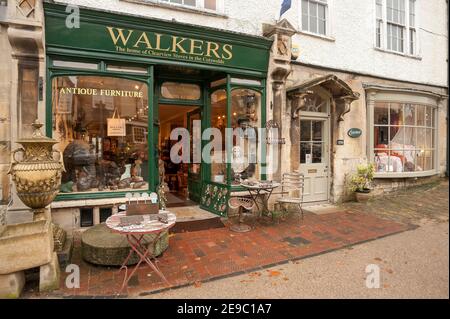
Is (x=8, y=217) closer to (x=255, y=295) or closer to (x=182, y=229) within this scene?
(x=182, y=229)

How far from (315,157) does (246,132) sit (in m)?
2.41

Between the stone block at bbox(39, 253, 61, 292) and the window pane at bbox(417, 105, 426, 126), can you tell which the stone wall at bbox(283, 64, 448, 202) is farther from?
the stone block at bbox(39, 253, 61, 292)

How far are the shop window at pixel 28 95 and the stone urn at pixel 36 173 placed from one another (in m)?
0.99

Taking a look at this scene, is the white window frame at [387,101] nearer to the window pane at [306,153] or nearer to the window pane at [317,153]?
the window pane at [317,153]

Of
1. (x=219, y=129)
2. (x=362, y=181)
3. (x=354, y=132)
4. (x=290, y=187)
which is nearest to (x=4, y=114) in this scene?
(x=219, y=129)

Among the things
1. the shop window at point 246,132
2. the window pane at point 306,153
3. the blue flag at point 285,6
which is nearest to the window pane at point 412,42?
the window pane at point 306,153

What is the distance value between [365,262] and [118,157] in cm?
477

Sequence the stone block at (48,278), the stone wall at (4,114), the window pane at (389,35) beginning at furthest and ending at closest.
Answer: the window pane at (389,35), the stone wall at (4,114), the stone block at (48,278)

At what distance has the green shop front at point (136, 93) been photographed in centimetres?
466

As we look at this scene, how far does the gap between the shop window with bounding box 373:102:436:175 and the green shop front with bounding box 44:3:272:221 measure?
14.4 feet

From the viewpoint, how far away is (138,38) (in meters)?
4.95

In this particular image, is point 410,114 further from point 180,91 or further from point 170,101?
point 170,101

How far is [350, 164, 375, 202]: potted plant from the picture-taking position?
739 centimetres

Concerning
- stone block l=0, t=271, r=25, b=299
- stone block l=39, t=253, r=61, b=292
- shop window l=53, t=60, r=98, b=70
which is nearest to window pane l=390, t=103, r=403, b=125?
shop window l=53, t=60, r=98, b=70
